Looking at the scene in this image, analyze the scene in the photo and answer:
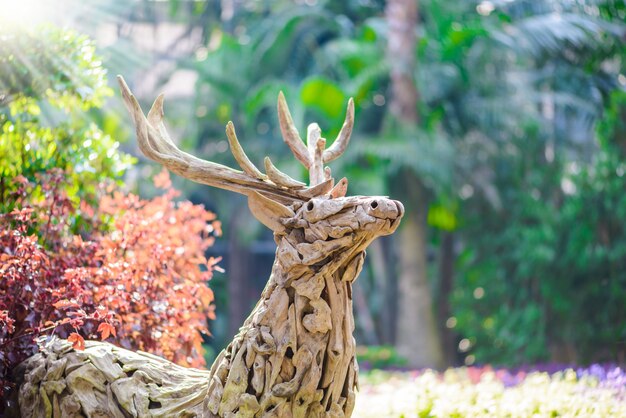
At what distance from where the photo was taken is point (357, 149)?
12383 mm

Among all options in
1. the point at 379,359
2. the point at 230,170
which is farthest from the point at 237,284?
the point at 230,170

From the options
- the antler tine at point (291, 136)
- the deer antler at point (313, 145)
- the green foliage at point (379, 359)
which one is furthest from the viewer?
the green foliage at point (379, 359)

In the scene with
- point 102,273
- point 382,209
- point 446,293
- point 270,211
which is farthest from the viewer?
point 446,293

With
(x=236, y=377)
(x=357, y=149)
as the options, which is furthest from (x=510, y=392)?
(x=357, y=149)

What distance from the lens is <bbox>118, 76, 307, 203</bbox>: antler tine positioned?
340 centimetres

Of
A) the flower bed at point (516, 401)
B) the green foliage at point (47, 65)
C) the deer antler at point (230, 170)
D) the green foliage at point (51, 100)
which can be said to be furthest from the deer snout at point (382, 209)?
the green foliage at point (47, 65)

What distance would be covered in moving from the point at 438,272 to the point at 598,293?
16.6 ft

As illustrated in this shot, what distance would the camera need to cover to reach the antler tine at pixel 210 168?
3.40 meters

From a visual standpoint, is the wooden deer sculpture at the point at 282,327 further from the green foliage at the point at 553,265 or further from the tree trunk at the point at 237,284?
the tree trunk at the point at 237,284

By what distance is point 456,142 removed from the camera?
1424 cm

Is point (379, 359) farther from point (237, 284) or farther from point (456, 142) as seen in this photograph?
point (237, 284)

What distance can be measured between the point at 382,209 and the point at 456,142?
11443 millimetres

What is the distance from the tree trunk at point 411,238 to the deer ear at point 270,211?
9.72 metres

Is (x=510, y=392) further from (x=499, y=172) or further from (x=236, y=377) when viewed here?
(x=499, y=172)
